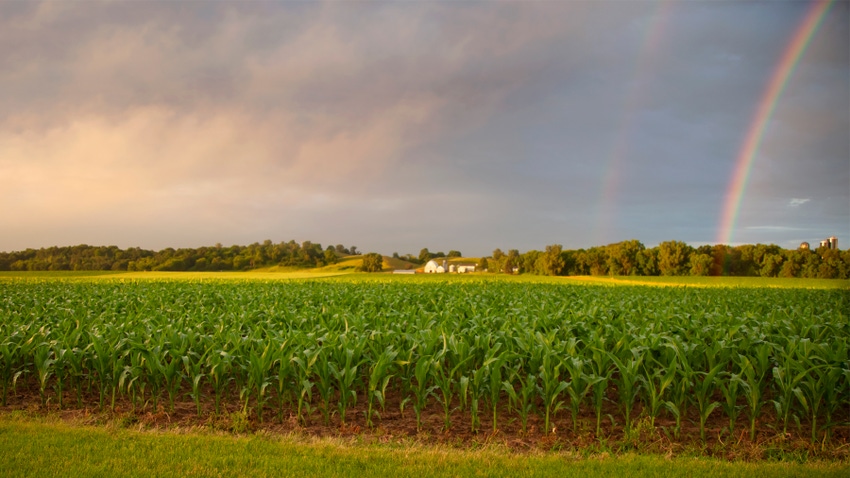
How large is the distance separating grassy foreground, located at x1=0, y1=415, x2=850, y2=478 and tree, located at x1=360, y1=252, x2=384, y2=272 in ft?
229

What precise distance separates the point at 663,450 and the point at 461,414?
9.41ft

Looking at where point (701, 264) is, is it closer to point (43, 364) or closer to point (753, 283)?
point (753, 283)

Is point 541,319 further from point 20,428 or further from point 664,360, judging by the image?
point 20,428

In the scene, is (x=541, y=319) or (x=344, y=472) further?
(x=541, y=319)

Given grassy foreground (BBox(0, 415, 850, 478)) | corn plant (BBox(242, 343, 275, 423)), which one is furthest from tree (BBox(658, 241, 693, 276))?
corn plant (BBox(242, 343, 275, 423))

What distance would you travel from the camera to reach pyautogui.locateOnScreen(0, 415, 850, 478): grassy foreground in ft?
18.2

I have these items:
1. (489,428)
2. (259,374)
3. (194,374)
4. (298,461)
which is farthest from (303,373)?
(489,428)

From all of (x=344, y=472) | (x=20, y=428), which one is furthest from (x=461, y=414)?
(x=20, y=428)

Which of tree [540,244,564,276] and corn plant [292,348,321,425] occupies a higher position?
tree [540,244,564,276]

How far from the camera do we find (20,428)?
6918mm

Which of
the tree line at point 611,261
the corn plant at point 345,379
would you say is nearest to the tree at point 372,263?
the tree line at point 611,261

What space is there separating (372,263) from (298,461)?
71.3 m

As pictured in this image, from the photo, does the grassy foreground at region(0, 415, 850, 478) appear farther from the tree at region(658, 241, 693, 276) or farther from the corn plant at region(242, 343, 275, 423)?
the tree at region(658, 241, 693, 276)

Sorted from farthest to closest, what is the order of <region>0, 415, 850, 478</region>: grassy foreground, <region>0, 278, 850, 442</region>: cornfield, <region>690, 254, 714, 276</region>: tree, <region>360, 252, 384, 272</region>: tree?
<region>360, 252, 384, 272</region>: tree
<region>690, 254, 714, 276</region>: tree
<region>0, 278, 850, 442</region>: cornfield
<region>0, 415, 850, 478</region>: grassy foreground
